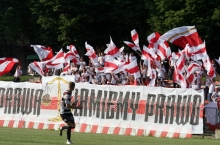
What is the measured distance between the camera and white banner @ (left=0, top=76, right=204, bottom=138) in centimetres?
2686

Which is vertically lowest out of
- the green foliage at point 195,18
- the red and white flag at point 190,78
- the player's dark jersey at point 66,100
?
the player's dark jersey at point 66,100

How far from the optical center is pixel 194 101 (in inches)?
1053

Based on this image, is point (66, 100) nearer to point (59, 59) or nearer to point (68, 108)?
point (68, 108)

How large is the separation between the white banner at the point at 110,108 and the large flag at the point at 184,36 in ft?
16.1

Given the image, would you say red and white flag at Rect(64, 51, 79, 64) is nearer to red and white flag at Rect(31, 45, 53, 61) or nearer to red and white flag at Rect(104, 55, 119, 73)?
red and white flag at Rect(31, 45, 53, 61)

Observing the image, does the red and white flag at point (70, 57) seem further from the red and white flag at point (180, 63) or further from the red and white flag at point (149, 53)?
the red and white flag at point (180, 63)

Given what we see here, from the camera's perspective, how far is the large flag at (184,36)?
31750mm

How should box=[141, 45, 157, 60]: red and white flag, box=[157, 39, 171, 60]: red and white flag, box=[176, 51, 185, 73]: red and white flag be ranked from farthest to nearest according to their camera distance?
box=[157, 39, 171, 60]: red and white flag
box=[141, 45, 157, 60]: red and white flag
box=[176, 51, 185, 73]: red and white flag

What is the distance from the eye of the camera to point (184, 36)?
32094mm

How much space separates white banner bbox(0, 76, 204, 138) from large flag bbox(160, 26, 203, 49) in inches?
193

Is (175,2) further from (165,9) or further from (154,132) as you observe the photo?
(154,132)

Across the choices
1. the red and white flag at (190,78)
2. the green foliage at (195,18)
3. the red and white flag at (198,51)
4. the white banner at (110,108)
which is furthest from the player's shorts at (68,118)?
the green foliage at (195,18)

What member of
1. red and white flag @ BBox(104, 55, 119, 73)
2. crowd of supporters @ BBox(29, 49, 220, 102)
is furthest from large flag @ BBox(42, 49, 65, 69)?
red and white flag @ BBox(104, 55, 119, 73)

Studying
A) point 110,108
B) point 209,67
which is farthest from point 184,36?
point 110,108
